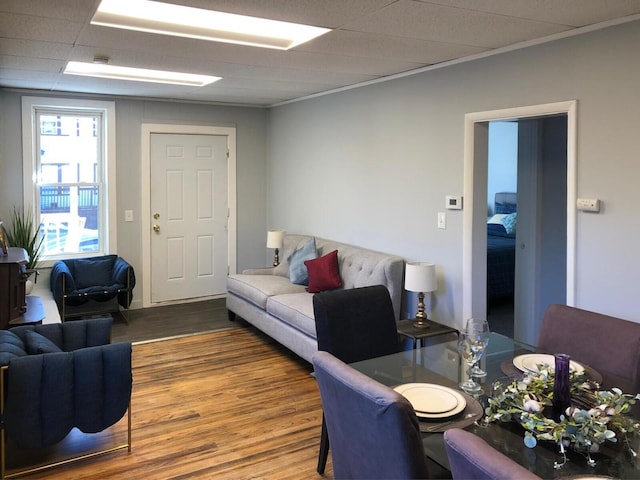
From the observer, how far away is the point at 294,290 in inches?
204

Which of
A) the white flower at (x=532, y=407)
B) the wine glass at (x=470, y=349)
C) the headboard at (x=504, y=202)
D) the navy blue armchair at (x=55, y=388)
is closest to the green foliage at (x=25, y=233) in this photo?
the navy blue armchair at (x=55, y=388)

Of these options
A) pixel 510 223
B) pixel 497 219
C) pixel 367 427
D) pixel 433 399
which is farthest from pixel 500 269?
pixel 367 427

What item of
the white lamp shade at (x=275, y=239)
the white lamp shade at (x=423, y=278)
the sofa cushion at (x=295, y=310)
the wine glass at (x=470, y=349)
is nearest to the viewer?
the wine glass at (x=470, y=349)

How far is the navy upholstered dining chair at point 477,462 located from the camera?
1145 millimetres

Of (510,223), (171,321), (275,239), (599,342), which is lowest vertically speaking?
(171,321)

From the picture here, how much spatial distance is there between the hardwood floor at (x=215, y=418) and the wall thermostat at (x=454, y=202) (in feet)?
5.58

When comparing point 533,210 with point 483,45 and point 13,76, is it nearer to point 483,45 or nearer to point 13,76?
point 483,45

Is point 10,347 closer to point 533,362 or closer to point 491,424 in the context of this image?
point 491,424

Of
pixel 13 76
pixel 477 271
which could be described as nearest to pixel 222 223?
pixel 13 76

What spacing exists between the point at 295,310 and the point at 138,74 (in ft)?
8.26

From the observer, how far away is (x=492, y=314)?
6.11m

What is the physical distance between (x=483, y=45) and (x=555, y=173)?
58.5 inches

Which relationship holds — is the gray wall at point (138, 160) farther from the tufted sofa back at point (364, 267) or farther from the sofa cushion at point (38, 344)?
the sofa cushion at point (38, 344)

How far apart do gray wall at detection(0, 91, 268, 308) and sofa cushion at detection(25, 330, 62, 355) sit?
2994mm
